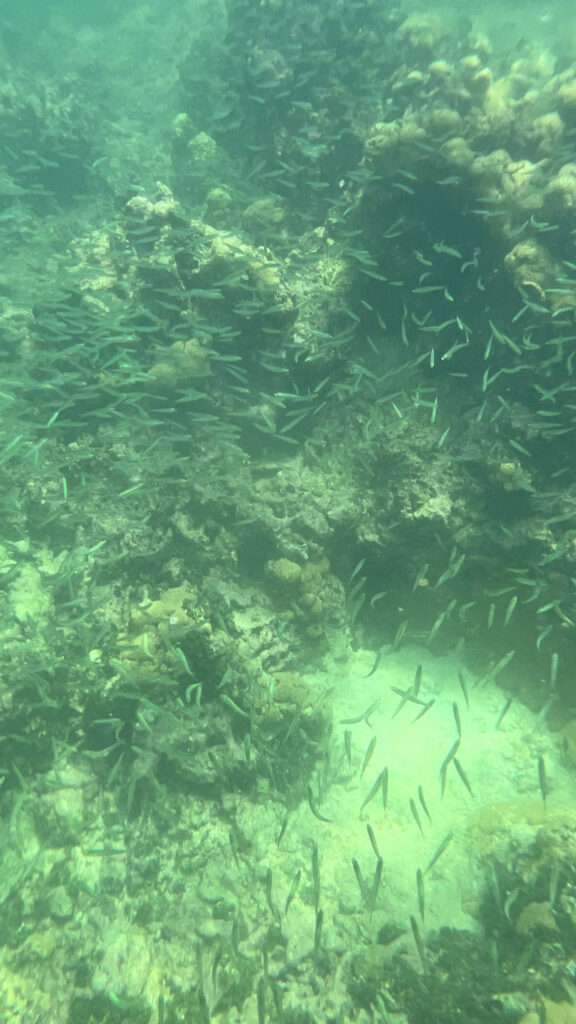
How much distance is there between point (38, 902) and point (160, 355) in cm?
762

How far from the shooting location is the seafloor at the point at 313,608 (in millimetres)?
5070

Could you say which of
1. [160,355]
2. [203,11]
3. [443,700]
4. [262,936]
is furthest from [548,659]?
[203,11]

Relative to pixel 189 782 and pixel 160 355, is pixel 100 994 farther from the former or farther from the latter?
pixel 160 355

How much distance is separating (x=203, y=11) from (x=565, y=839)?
36.2 meters

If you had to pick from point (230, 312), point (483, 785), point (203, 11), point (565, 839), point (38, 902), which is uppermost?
point (203, 11)

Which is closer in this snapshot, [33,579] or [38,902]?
[38,902]

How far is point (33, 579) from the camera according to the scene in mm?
6801

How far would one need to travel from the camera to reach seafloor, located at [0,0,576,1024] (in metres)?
5.07

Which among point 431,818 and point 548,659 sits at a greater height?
point 548,659

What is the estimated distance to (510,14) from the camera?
71.5ft

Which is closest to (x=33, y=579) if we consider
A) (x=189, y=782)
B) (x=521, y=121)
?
(x=189, y=782)

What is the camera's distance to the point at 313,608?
745 cm

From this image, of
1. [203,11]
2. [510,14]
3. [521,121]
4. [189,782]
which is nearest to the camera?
[189,782]

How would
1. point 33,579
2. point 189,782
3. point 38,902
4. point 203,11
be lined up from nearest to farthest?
point 38,902 → point 189,782 → point 33,579 → point 203,11
